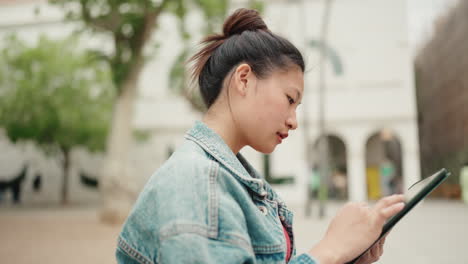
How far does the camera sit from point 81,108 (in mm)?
24781

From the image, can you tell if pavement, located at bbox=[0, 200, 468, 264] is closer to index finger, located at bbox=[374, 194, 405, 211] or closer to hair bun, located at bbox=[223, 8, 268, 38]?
hair bun, located at bbox=[223, 8, 268, 38]

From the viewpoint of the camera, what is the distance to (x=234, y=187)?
1.12 metres

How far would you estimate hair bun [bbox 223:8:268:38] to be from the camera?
1.52 metres

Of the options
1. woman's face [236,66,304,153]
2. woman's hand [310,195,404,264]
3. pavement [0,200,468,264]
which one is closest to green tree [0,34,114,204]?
pavement [0,200,468,264]

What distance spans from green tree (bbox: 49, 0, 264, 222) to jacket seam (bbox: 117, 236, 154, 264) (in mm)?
11729

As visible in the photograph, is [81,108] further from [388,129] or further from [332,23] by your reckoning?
[388,129]

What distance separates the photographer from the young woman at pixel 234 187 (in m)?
1.02

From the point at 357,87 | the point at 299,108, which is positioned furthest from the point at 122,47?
the point at 357,87

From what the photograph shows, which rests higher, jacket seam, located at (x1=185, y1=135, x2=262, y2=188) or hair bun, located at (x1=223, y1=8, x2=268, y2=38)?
hair bun, located at (x1=223, y1=8, x2=268, y2=38)

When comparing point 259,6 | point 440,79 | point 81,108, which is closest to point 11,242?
point 259,6

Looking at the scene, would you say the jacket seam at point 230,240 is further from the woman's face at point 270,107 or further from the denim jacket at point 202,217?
the woman's face at point 270,107

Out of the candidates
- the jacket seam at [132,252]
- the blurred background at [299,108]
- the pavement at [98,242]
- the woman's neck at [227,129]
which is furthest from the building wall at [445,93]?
the jacket seam at [132,252]

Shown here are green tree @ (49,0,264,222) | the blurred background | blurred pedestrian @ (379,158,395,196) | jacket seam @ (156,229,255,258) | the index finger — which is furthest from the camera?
blurred pedestrian @ (379,158,395,196)

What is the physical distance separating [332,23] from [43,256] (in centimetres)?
2112
